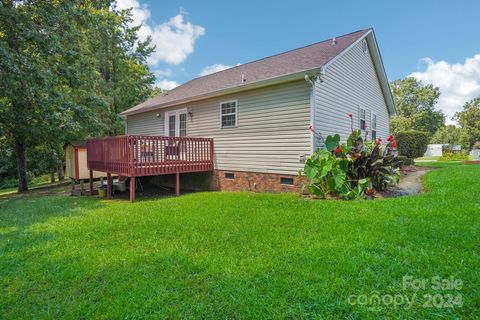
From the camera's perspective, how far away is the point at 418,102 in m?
41.4

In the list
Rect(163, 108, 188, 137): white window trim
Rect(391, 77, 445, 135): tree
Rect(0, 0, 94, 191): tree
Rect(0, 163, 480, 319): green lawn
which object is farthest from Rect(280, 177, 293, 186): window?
Rect(391, 77, 445, 135): tree

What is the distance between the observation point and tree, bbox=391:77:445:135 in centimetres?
4062

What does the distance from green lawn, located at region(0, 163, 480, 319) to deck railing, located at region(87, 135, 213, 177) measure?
7.92 ft

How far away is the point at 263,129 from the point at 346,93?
11.4 ft

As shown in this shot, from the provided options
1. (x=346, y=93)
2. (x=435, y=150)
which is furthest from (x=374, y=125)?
(x=435, y=150)

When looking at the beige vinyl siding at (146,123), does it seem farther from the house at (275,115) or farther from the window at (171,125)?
the house at (275,115)

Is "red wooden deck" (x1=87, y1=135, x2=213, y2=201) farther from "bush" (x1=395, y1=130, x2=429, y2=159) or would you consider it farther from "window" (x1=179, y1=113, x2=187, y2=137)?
"bush" (x1=395, y1=130, x2=429, y2=159)

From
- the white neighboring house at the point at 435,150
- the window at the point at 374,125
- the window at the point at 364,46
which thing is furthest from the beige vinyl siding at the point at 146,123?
the white neighboring house at the point at 435,150

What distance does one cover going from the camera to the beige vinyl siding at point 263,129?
720 cm

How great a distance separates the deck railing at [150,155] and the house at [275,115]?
0.04 meters

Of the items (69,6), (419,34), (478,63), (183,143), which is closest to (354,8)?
(419,34)

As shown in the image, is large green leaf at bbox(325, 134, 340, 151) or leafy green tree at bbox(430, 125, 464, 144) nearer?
large green leaf at bbox(325, 134, 340, 151)

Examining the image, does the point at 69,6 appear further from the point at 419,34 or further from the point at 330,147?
the point at 419,34

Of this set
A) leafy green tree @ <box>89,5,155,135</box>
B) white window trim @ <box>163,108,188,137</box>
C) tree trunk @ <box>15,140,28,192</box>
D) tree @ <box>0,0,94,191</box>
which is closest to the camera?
tree @ <box>0,0,94,191</box>
